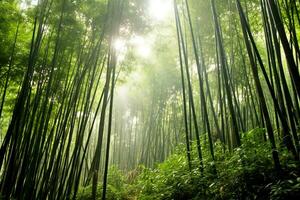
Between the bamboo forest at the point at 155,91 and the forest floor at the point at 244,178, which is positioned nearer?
the forest floor at the point at 244,178

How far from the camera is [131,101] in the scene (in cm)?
1138

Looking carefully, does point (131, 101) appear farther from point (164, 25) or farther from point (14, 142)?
point (14, 142)

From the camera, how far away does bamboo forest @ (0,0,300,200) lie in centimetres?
234

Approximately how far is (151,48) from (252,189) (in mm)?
5894

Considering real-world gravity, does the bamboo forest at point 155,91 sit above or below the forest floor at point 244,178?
above

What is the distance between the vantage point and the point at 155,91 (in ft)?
30.9

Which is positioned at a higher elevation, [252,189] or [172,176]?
[172,176]

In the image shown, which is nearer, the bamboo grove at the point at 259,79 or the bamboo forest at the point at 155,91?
the bamboo grove at the point at 259,79

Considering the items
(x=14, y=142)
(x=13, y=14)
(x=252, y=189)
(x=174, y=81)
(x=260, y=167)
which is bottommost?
(x=252, y=189)

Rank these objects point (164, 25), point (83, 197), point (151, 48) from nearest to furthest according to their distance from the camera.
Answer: point (83, 197)
point (164, 25)
point (151, 48)

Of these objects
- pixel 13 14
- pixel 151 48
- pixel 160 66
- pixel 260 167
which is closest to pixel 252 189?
pixel 260 167

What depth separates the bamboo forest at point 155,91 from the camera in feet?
7.68

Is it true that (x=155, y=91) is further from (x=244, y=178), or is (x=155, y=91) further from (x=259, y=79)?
(x=244, y=178)

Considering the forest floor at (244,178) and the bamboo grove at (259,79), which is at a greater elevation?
the bamboo grove at (259,79)
